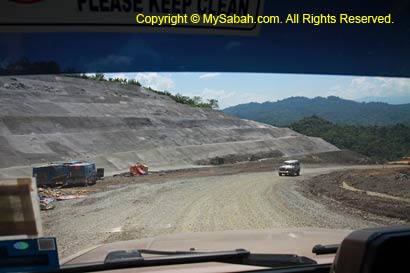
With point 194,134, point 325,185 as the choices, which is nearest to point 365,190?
point 325,185

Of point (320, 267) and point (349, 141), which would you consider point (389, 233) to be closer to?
point (320, 267)

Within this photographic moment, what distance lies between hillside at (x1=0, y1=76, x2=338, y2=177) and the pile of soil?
32.8 inches

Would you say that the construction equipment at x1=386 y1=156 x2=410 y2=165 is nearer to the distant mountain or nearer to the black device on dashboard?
the distant mountain

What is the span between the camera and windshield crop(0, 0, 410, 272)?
3.51 m

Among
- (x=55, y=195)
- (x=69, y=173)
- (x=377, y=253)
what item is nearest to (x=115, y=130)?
(x=69, y=173)

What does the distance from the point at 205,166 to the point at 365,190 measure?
3.49 metres

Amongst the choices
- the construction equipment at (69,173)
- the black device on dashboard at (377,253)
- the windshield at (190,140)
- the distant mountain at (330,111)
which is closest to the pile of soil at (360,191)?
the windshield at (190,140)

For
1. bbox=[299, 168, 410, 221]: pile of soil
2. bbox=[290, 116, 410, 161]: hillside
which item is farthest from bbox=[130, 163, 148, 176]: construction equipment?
bbox=[299, 168, 410, 221]: pile of soil

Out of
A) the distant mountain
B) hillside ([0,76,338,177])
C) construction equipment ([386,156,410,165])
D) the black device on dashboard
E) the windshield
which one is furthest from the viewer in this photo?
construction equipment ([386,156,410,165])

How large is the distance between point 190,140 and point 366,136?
2709mm

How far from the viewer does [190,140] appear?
7.41 metres

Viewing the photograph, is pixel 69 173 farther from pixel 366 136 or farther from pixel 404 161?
pixel 404 161

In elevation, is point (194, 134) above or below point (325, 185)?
above

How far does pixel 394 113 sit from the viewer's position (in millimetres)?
5789
